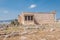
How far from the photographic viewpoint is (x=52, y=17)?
3219cm

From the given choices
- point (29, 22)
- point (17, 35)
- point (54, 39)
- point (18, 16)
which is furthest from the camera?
point (18, 16)

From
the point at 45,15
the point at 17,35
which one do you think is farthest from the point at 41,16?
the point at 17,35

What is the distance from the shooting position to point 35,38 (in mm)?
10641

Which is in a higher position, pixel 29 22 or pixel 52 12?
pixel 52 12

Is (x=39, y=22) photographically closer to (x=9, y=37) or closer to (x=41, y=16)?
(x=41, y=16)

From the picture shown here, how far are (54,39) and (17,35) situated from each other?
2.91 meters

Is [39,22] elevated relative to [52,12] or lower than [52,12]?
lower

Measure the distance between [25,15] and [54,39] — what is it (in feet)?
67.7

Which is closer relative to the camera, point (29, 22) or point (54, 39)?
point (54, 39)

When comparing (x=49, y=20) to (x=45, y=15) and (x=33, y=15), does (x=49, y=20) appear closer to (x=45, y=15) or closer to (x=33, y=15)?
(x=45, y=15)

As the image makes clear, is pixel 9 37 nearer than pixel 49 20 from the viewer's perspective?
Yes

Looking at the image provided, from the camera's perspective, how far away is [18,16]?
1433 inches

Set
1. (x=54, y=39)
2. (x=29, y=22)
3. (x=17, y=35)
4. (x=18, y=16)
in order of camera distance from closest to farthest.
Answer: (x=54, y=39) → (x=17, y=35) → (x=29, y=22) → (x=18, y=16)

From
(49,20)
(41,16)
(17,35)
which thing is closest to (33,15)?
(41,16)
